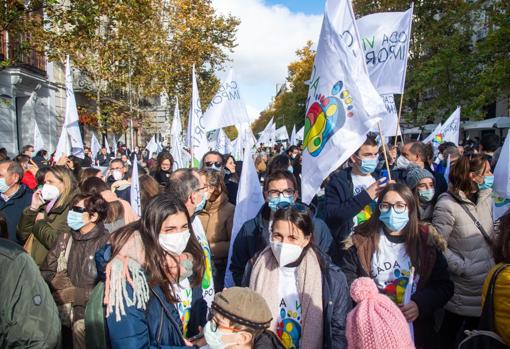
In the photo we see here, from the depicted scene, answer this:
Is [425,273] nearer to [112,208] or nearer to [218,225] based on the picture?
[218,225]

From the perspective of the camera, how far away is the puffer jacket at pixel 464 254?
349cm

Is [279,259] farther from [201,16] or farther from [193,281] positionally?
[201,16]

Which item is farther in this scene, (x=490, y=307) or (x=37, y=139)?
(x=37, y=139)

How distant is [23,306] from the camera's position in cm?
206

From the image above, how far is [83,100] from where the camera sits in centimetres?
2755

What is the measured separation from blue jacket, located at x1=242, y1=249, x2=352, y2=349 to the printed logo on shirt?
145 mm

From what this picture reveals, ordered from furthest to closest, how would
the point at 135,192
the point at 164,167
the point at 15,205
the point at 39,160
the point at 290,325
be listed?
the point at 39,160, the point at 164,167, the point at 15,205, the point at 135,192, the point at 290,325

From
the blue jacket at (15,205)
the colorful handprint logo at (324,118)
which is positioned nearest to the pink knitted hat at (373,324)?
the colorful handprint logo at (324,118)

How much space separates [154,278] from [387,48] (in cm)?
507

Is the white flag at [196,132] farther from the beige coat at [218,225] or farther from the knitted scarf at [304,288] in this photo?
the knitted scarf at [304,288]

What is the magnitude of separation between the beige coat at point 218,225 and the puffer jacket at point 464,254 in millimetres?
1798

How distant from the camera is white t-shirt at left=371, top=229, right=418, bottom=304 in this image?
2990 mm

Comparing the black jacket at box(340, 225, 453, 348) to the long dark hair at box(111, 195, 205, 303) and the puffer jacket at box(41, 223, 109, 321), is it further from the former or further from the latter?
the puffer jacket at box(41, 223, 109, 321)

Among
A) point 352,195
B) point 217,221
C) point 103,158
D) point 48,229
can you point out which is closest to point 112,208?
point 48,229
